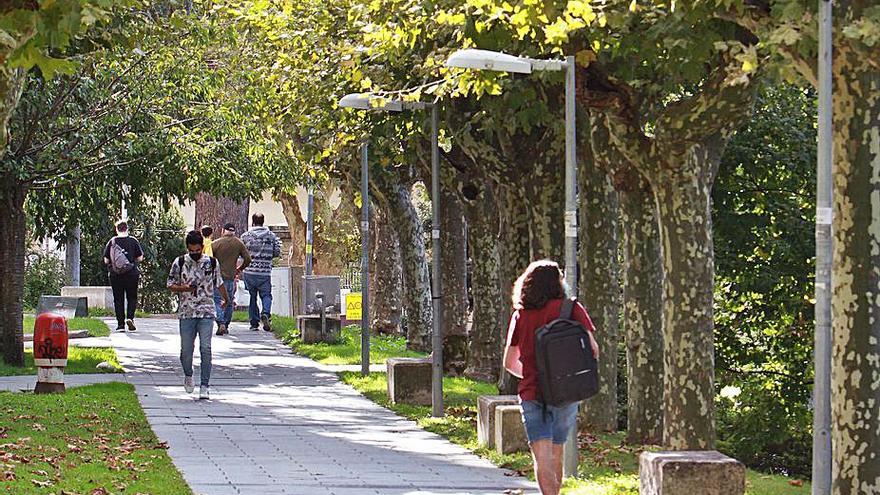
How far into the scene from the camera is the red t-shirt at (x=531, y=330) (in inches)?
437

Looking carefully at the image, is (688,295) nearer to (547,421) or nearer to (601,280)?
(601,280)

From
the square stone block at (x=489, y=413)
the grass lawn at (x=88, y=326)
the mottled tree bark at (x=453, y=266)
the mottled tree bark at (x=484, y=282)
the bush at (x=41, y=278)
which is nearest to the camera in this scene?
the square stone block at (x=489, y=413)

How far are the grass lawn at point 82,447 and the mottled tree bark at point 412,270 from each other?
997cm

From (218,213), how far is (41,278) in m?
5.54

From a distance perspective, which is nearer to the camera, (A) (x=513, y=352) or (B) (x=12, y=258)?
(A) (x=513, y=352)

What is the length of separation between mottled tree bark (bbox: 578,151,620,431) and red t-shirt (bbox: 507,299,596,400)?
7.26m

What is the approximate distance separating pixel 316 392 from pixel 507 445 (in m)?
6.67

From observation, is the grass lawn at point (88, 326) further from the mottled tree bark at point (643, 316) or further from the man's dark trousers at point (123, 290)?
the mottled tree bark at point (643, 316)

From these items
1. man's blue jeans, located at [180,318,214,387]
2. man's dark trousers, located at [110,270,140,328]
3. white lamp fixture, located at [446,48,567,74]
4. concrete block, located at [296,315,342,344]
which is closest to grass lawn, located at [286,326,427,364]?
Result: concrete block, located at [296,315,342,344]

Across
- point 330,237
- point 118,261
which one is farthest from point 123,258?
point 330,237

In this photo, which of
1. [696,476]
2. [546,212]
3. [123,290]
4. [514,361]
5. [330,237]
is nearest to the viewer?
[514,361]

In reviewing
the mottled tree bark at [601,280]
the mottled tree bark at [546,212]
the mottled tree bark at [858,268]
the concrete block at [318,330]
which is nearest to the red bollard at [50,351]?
the mottled tree bark at [546,212]

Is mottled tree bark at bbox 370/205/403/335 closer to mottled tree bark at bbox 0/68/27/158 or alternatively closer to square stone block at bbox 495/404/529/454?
square stone block at bbox 495/404/529/454

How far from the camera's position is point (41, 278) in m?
43.2
